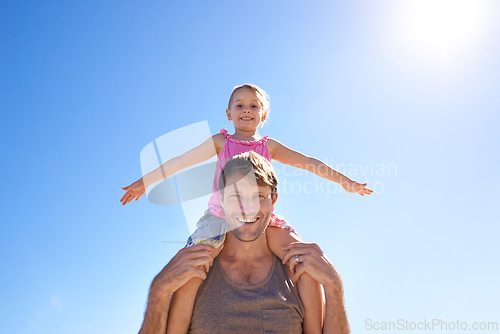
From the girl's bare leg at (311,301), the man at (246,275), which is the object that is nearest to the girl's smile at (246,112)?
the man at (246,275)

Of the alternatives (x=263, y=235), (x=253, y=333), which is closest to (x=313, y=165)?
(x=263, y=235)

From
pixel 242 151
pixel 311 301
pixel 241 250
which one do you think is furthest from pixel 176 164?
pixel 311 301

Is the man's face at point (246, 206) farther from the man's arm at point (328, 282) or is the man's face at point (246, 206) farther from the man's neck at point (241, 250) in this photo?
the man's arm at point (328, 282)

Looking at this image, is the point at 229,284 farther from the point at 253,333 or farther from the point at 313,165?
the point at 313,165

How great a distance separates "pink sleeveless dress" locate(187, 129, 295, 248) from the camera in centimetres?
358

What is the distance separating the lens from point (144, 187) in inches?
185

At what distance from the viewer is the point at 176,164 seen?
5055 mm

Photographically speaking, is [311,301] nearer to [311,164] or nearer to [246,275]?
[246,275]

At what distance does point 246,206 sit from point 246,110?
1985 millimetres

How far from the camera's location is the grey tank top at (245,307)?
10.3 ft

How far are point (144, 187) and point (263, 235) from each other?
1686 millimetres

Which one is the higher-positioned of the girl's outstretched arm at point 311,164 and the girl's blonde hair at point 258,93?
the girl's blonde hair at point 258,93

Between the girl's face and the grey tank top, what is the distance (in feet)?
7.47

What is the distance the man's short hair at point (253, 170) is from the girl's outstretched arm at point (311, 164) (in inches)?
63.3
